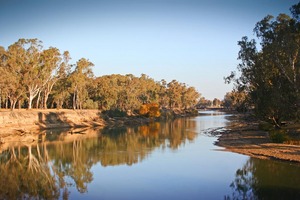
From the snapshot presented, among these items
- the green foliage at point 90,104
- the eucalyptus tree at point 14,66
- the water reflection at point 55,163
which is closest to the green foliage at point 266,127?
the water reflection at point 55,163

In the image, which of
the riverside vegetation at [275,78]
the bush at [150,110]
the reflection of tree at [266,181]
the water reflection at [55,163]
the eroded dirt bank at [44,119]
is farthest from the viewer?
the bush at [150,110]

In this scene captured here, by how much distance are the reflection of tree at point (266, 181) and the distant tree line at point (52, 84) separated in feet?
186

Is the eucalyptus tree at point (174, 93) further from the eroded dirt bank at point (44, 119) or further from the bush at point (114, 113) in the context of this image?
the eroded dirt bank at point (44, 119)

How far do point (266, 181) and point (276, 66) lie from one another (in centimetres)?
2203

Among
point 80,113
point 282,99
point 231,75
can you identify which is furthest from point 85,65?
point 282,99

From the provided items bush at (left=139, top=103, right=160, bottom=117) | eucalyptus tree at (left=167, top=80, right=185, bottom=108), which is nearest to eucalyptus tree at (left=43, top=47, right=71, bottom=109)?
bush at (left=139, top=103, right=160, bottom=117)

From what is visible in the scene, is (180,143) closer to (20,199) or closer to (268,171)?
(268,171)

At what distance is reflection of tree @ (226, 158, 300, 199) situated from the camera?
20406 mm

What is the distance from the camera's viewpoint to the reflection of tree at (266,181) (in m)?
20.4

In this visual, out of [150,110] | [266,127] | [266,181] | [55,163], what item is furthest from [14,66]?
[266,181]

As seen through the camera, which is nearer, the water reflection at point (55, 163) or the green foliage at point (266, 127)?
the water reflection at point (55, 163)

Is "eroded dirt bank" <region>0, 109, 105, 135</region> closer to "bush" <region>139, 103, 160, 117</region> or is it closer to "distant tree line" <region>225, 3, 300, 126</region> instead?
"bush" <region>139, 103, 160, 117</region>

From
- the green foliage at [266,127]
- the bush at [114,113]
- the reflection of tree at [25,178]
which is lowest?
the reflection of tree at [25,178]

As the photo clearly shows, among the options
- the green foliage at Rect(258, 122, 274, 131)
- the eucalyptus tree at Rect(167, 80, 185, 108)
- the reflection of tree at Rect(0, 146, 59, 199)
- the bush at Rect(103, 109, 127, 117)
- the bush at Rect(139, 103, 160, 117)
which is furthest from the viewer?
the eucalyptus tree at Rect(167, 80, 185, 108)
